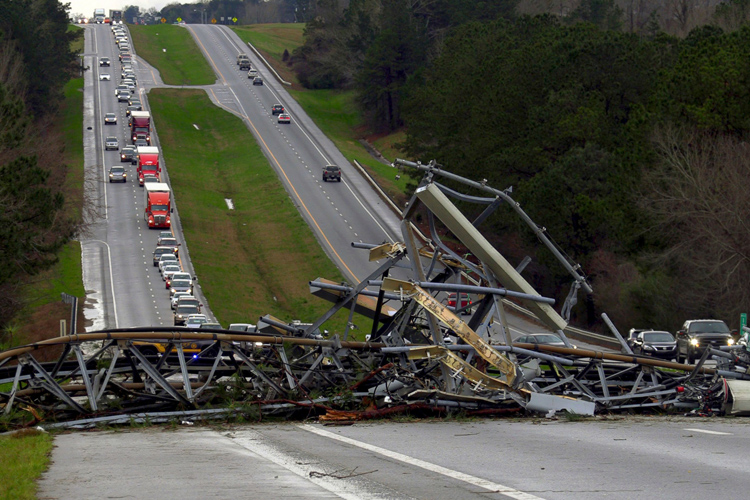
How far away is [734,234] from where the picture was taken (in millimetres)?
50969

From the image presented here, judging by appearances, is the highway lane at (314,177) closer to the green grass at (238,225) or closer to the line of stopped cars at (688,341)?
the green grass at (238,225)

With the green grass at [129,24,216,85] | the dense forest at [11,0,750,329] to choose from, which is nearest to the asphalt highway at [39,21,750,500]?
the dense forest at [11,0,750,329]

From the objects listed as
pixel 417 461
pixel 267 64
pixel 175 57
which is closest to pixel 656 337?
pixel 417 461

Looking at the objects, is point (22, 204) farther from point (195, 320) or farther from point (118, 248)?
point (118, 248)

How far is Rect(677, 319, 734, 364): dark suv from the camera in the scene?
132ft

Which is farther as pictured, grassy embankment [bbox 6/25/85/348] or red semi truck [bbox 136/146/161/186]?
red semi truck [bbox 136/146/161/186]

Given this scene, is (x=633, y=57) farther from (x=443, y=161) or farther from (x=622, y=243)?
(x=443, y=161)

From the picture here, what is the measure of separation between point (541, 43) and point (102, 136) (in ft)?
217

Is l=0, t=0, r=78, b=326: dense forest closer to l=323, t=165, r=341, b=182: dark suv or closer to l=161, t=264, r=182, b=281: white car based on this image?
l=161, t=264, r=182, b=281: white car

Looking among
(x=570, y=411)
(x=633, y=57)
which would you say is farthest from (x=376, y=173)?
(x=570, y=411)

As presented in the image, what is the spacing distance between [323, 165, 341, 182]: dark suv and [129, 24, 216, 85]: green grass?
59881 millimetres

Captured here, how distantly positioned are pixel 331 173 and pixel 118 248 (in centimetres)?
3020

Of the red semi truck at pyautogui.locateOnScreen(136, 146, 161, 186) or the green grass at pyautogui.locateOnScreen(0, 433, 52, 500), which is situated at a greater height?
the green grass at pyautogui.locateOnScreen(0, 433, 52, 500)

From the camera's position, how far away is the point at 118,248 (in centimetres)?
8094
